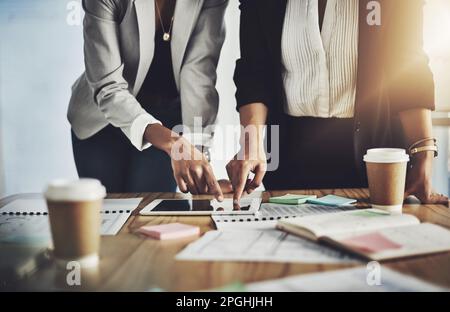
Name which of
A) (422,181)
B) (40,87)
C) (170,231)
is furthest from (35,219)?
(40,87)

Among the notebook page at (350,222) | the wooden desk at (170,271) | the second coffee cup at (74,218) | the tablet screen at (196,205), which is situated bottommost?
the tablet screen at (196,205)

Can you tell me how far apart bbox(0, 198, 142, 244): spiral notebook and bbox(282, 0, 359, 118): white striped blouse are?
0.67 m

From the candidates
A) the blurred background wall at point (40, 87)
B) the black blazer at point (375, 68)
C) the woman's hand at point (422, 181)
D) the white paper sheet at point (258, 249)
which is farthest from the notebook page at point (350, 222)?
the blurred background wall at point (40, 87)

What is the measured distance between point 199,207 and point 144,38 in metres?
0.86

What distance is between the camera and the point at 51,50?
1839mm

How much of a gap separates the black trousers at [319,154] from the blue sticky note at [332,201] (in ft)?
1.56

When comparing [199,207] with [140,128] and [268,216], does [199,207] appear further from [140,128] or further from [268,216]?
[140,128]

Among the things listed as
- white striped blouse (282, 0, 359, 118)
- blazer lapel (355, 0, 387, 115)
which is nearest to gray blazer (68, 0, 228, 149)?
white striped blouse (282, 0, 359, 118)

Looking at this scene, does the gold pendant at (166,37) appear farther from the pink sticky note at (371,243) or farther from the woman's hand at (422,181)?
the pink sticky note at (371,243)

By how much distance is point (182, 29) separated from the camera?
1613 mm

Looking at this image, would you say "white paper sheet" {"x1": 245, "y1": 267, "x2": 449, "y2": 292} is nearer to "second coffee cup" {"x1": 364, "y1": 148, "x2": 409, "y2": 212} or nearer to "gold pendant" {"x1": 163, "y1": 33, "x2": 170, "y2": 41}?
"second coffee cup" {"x1": 364, "y1": 148, "x2": 409, "y2": 212}

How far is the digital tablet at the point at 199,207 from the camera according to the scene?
35.7 inches

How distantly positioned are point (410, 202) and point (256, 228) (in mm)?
438

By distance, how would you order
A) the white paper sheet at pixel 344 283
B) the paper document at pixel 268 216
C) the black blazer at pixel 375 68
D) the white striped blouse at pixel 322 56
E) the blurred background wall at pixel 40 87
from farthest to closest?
the blurred background wall at pixel 40 87, the white striped blouse at pixel 322 56, the black blazer at pixel 375 68, the paper document at pixel 268 216, the white paper sheet at pixel 344 283
